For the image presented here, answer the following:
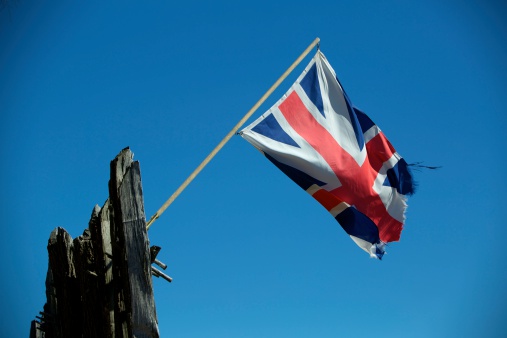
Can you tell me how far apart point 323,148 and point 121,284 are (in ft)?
16.8

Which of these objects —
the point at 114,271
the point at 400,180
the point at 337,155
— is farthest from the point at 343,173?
the point at 114,271

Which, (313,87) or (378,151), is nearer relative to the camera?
(313,87)

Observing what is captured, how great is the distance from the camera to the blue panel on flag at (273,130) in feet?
34.0

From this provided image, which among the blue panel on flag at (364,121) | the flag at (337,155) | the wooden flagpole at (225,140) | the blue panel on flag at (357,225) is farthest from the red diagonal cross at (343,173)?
the blue panel on flag at (364,121)

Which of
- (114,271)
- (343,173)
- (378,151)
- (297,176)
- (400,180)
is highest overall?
(378,151)

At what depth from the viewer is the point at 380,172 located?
12.1m

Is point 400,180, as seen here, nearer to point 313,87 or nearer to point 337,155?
point 337,155

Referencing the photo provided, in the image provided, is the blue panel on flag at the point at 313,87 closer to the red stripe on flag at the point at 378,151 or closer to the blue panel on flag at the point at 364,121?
the blue panel on flag at the point at 364,121

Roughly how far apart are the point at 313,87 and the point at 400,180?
7.38 feet

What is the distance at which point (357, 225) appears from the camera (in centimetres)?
1136

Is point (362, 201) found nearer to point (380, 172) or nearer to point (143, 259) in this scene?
point (380, 172)

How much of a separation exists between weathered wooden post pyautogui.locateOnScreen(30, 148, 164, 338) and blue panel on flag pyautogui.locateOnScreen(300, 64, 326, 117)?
5047mm

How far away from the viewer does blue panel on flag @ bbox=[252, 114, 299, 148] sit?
10.4 m

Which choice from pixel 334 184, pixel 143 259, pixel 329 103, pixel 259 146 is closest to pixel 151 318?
pixel 143 259
